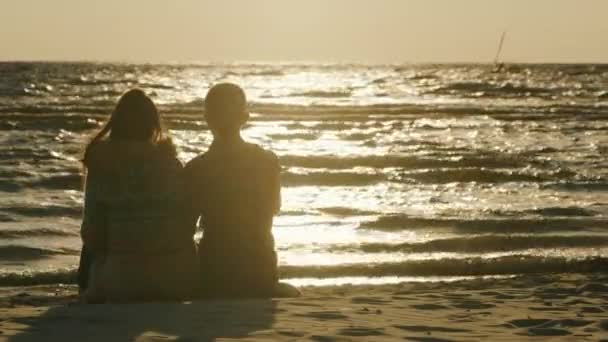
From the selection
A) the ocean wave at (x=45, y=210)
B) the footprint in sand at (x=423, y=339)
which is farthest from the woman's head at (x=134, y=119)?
the ocean wave at (x=45, y=210)

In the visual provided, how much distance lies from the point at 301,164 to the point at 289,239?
9.06 metres

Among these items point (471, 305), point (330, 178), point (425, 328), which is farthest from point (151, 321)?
point (330, 178)

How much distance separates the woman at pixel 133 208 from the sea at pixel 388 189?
1382 mm

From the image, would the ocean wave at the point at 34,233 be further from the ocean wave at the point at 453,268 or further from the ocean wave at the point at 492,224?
the ocean wave at the point at 492,224

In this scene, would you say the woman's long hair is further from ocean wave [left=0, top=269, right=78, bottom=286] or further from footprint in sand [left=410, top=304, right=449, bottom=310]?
ocean wave [left=0, top=269, right=78, bottom=286]

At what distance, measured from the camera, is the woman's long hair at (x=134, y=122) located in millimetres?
7129

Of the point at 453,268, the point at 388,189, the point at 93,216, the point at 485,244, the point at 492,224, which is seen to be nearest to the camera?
the point at 93,216

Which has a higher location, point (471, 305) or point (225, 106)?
point (225, 106)

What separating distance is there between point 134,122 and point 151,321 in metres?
1.19

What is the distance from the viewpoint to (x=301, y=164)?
2217 centimetres

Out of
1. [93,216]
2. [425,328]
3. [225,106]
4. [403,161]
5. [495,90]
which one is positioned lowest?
[425,328]

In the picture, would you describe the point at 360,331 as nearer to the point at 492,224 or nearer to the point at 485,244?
the point at 485,244

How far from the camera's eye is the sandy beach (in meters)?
6.46

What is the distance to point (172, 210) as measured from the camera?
7371 millimetres
